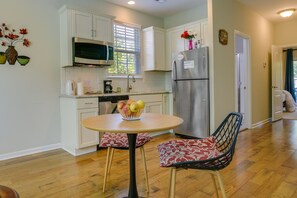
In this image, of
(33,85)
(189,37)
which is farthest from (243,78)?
(33,85)

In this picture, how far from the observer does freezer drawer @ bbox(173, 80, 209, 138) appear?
3.71 metres

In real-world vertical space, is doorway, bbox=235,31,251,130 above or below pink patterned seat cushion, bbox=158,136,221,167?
above

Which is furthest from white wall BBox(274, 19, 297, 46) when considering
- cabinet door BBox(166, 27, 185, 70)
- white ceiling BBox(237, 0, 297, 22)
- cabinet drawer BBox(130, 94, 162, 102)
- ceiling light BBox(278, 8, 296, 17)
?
cabinet drawer BBox(130, 94, 162, 102)

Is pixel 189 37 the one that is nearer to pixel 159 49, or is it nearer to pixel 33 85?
pixel 159 49

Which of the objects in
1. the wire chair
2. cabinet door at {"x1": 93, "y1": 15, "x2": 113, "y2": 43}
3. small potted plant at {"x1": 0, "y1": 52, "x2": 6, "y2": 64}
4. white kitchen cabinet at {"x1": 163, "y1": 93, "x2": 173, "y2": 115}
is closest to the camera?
the wire chair

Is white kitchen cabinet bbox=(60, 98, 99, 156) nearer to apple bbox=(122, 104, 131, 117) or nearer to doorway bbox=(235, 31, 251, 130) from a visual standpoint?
apple bbox=(122, 104, 131, 117)

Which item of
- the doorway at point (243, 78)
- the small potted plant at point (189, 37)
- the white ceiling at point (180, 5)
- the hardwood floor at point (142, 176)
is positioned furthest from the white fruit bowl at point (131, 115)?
the doorway at point (243, 78)

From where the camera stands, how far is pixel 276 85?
5.69 meters

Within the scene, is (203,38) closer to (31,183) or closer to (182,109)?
(182,109)

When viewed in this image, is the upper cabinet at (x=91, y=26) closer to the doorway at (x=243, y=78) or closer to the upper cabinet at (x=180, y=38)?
the upper cabinet at (x=180, y=38)

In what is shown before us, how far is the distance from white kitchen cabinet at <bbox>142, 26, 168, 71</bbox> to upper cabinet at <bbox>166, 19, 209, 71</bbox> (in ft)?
0.39

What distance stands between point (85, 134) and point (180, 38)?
270 cm

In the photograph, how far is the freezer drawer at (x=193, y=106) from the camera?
12.2 ft

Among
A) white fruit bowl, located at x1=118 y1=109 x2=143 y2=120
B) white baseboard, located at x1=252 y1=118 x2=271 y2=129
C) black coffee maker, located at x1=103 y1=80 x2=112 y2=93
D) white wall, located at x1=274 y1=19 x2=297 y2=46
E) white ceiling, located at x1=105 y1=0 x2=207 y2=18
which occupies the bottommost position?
white baseboard, located at x1=252 y1=118 x2=271 y2=129
